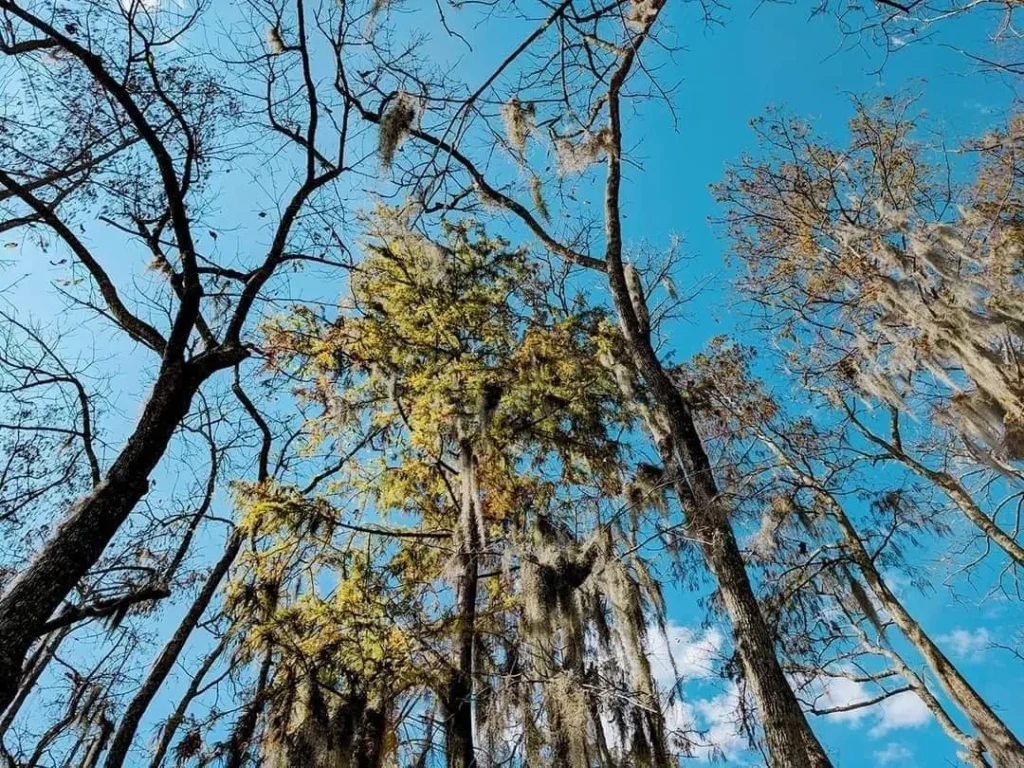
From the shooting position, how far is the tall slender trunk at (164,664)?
7.01 metres

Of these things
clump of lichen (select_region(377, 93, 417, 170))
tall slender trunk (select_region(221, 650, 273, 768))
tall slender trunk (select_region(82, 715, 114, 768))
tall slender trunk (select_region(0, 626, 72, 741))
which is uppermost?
clump of lichen (select_region(377, 93, 417, 170))

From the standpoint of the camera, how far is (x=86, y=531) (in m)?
3.89

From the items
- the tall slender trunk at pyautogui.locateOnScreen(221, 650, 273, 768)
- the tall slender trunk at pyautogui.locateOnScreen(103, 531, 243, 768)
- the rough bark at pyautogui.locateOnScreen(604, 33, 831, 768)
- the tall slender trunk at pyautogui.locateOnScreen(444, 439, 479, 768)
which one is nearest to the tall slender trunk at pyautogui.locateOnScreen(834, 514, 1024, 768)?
the rough bark at pyautogui.locateOnScreen(604, 33, 831, 768)

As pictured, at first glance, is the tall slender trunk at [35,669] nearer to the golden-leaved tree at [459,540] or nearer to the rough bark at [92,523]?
the golden-leaved tree at [459,540]

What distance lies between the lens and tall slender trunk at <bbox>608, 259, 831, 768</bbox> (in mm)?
3787

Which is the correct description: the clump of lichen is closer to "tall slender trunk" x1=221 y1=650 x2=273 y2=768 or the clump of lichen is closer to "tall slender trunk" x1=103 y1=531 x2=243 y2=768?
"tall slender trunk" x1=221 y1=650 x2=273 y2=768

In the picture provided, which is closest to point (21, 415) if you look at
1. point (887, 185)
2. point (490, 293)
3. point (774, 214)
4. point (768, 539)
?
point (490, 293)

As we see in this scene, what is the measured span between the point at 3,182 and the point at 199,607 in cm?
601

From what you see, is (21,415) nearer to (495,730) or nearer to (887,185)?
(495,730)

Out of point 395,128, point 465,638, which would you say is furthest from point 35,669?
point 395,128

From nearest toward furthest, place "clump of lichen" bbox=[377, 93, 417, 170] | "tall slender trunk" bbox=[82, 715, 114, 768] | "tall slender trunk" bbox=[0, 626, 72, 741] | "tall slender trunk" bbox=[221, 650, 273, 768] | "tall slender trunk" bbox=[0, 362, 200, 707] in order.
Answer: "tall slender trunk" bbox=[0, 362, 200, 707] → "clump of lichen" bbox=[377, 93, 417, 170] → "tall slender trunk" bbox=[221, 650, 273, 768] → "tall slender trunk" bbox=[82, 715, 114, 768] → "tall slender trunk" bbox=[0, 626, 72, 741]

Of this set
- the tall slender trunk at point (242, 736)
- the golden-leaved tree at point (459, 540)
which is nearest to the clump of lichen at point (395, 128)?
the golden-leaved tree at point (459, 540)

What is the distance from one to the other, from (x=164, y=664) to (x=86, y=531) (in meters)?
4.95

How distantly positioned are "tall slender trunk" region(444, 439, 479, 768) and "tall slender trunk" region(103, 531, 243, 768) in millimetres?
3467
